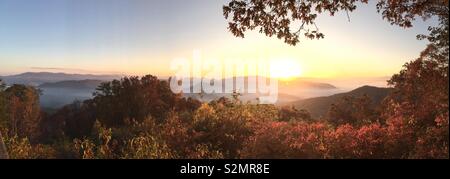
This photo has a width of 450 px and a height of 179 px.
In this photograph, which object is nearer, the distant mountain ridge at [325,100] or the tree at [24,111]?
the tree at [24,111]

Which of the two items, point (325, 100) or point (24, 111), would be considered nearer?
point (24, 111)

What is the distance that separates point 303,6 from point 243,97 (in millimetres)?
13500

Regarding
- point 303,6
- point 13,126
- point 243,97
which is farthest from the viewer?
point 13,126

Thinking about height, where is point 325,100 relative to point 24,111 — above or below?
below

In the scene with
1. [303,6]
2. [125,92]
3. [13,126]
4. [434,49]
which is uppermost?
[303,6]

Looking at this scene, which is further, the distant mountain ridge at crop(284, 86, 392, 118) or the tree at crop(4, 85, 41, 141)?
the distant mountain ridge at crop(284, 86, 392, 118)
